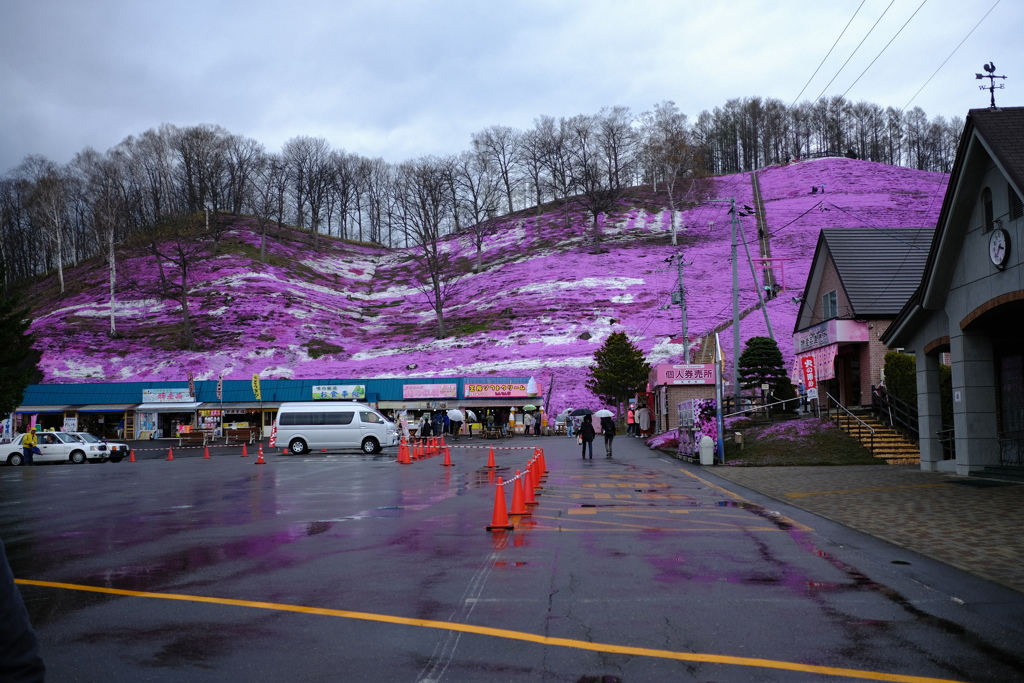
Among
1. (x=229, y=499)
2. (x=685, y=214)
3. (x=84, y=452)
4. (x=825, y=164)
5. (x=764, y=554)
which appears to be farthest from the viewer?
(x=825, y=164)

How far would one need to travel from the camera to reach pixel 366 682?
5.12 meters

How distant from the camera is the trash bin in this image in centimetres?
2681

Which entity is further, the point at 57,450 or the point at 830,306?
the point at 830,306

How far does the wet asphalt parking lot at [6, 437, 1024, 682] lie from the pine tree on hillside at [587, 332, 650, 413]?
41670mm

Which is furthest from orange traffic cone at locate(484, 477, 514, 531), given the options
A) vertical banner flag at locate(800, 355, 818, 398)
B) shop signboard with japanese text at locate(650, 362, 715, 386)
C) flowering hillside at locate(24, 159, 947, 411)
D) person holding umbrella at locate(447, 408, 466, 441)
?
flowering hillside at locate(24, 159, 947, 411)

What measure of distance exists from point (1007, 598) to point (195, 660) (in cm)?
701

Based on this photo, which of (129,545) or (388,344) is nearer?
(129,545)

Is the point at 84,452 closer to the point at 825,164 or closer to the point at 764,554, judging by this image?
the point at 764,554

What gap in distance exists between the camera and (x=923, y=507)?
14.4 metres

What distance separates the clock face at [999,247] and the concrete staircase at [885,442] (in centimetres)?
876

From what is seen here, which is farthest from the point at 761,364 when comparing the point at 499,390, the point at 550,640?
the point at 550,640

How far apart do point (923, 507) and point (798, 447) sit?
1351cm

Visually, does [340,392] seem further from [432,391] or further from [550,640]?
[550,640]

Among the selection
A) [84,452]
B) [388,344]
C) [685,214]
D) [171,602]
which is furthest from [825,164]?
[171,602]
